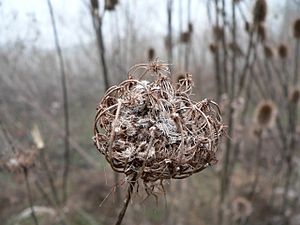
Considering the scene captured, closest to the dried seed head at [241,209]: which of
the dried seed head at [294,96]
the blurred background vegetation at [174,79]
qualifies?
the blurred background vegetation at [174,79]

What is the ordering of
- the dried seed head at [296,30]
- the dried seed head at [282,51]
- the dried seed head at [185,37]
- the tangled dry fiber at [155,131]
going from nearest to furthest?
the tangled dry fiber at [155,131] < the dried seed head at [185,37] < the dried seed head at [296,30] < the dried seed head at [282,51]

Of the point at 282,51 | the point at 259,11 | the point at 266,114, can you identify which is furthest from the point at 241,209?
the point at 259,11

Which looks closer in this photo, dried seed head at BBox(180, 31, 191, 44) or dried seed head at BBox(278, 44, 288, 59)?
dried seed head at BBox(180, 31, 191, 44)

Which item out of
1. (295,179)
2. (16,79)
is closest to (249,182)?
(295,179)

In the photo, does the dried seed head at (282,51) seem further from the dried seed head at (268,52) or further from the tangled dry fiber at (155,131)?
the tangled dry fiber at (155,131)

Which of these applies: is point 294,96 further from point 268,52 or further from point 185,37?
point 185,37

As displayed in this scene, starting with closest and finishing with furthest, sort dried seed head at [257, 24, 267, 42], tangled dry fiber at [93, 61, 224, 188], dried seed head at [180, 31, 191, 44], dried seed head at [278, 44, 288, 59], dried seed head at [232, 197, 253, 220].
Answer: tangled dry fiber at [93, 61, 224, 188] → dried seed head at [257, 24, 267, 42] → dried seed head at [180, 31, 191, 44] → dried seed head at [278, 44, 288, 59] → dried seed head at [232, 197, 253, 220]

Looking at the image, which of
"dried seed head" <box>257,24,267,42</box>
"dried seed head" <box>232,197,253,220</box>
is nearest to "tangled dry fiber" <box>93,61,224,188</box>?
"dried seed head" <box>257,24,267,42</box>

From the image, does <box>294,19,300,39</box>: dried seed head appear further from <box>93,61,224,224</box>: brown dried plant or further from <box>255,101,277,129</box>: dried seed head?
<box>93,61,224,224</box>: brown dried plant
